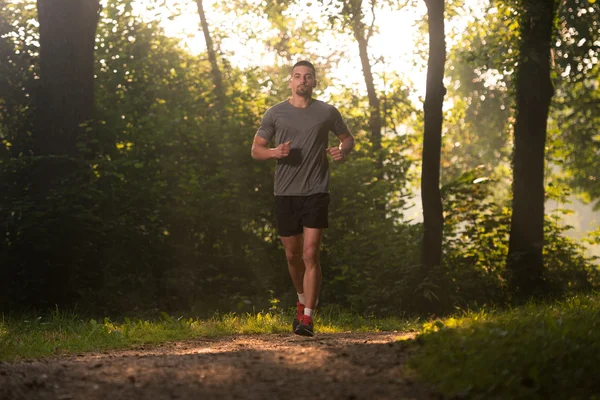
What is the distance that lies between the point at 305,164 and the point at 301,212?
18.3 inches

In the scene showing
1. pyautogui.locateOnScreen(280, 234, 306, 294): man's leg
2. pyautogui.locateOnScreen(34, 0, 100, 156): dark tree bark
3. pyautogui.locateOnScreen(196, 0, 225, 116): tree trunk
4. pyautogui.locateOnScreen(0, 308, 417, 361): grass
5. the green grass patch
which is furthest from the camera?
pyautogui.locateOnScreen(196, 0, 225, 116): tree trunk

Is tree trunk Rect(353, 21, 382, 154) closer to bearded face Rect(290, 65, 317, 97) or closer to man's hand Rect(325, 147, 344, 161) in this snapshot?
bearded face Rect(290, 65, 317, 97)

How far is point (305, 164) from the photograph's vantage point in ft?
26.2

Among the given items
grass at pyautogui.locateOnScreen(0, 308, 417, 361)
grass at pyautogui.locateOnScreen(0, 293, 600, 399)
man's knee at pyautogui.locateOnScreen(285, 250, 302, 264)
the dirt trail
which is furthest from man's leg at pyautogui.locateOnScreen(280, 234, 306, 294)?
the dirt trail

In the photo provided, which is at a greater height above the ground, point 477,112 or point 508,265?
point 477,112

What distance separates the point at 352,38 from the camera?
2233 centimetres

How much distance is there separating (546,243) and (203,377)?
10.9 m

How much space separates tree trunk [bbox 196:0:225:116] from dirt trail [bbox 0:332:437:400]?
10.3 m

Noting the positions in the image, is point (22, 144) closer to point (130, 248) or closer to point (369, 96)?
point (130, 248)

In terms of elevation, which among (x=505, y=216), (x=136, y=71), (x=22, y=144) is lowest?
(x=505, y=216)

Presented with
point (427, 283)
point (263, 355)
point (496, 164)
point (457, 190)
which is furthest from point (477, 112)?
point (263, 355)

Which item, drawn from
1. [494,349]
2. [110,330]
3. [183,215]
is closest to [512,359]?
[494,349]

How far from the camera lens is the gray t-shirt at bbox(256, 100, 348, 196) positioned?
7957 millimetres

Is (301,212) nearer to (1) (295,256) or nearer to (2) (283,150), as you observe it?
(1) (295,256)
